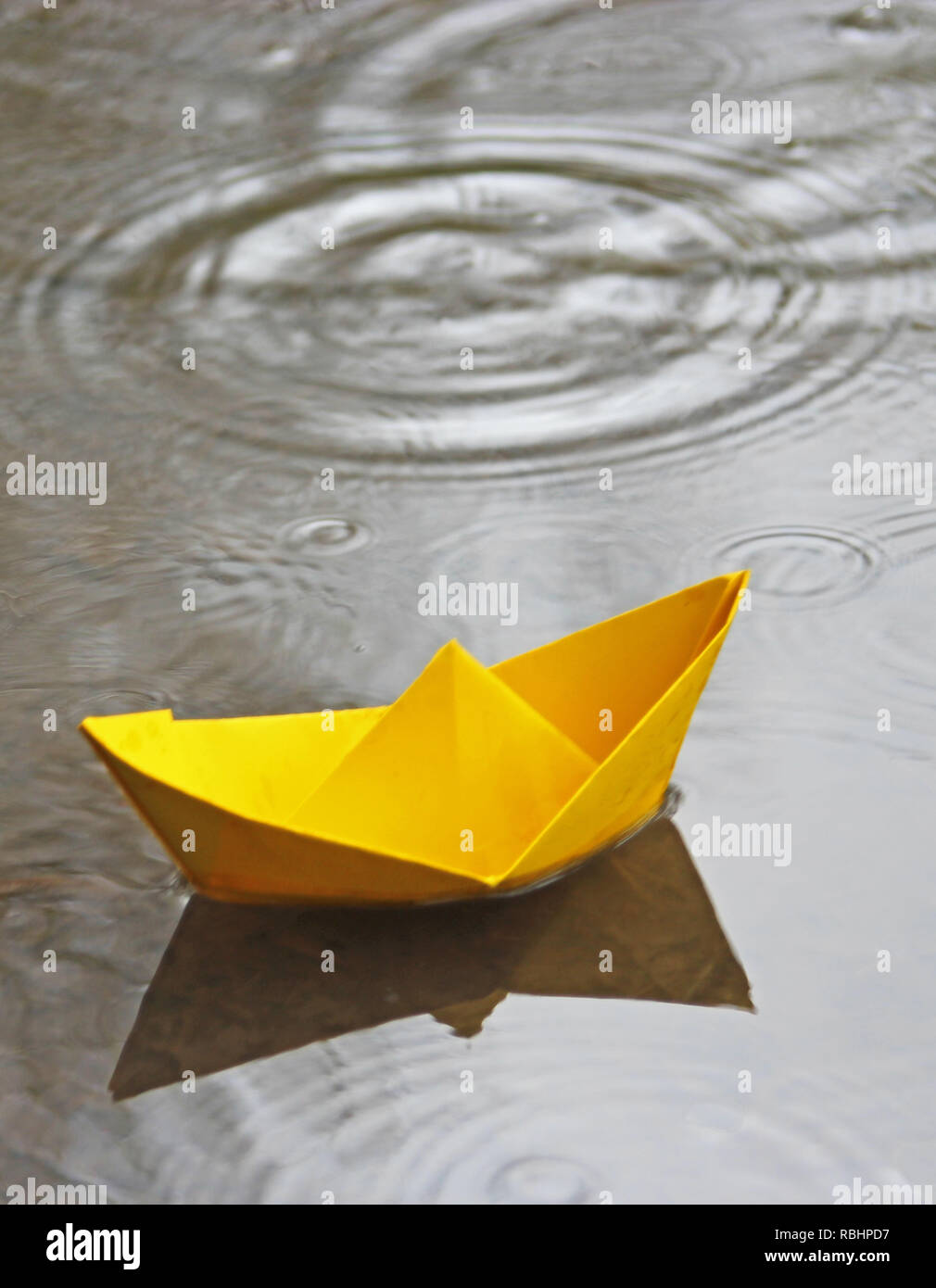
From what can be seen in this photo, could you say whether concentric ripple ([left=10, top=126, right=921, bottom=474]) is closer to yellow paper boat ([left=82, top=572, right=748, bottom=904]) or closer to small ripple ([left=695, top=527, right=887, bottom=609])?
small ripple ([left=695, top=527, right=887, bottom=609])

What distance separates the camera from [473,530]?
4.95 feet

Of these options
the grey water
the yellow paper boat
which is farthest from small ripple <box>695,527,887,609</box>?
the yellow paper boat

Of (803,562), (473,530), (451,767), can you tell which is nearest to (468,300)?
(473,530)

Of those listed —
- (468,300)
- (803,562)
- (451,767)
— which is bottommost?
(451,767)

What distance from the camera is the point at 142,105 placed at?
2.57 meters

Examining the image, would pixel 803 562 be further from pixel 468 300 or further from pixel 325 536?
pixel 468 300

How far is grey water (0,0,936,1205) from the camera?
0.92m

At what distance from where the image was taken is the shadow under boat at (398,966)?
96cm

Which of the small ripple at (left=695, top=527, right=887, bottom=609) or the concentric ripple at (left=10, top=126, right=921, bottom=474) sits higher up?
the concentric ripple at (left=10, top=126, right=921, bottom=474)

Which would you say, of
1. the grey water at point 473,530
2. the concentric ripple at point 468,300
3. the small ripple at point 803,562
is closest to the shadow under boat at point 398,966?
the grey water at point 473,530

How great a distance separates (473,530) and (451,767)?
0.54 m

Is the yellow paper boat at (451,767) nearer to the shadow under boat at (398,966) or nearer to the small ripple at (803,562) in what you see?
the shadow under boat at (398,966)

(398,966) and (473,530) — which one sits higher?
(473,530)

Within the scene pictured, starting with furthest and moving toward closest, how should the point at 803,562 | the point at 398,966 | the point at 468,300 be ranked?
→ the point at 468,300 → the point at 803,562 → the point at 398,966
